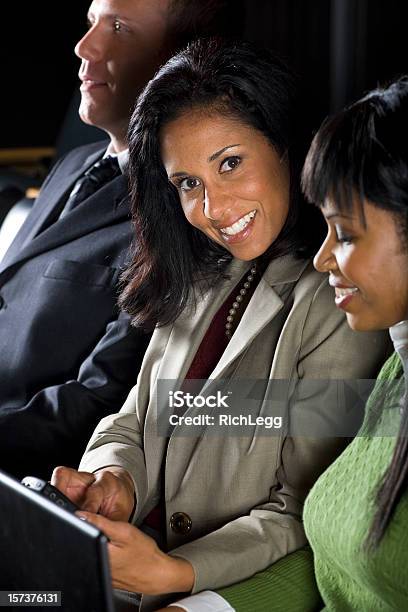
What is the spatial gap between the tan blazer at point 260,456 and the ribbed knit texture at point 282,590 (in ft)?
0.05

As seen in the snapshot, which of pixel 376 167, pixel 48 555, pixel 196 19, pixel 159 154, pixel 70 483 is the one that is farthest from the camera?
pixel 196 19

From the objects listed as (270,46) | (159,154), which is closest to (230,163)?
(159,154)

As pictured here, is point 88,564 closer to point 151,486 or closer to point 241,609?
point 241,609

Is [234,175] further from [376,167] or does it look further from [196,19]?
[196,19]

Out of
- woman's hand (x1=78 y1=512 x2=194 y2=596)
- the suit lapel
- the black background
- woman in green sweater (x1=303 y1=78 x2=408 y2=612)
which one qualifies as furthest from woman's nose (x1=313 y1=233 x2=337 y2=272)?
the black background

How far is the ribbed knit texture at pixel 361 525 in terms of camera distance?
1.05m

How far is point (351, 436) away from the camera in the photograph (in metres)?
1.30

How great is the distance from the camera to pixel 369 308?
3.58ft

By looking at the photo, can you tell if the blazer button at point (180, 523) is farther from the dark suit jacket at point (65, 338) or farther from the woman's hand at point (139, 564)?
the dark suit jacket at point (65, 338)

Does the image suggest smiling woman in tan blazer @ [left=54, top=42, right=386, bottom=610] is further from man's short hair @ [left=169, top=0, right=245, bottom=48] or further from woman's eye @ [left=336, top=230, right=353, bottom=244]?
man's short hair @ [left=169, top=0, right=245, bottom=48]

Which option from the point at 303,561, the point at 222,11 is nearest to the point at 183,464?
the point at 303,561

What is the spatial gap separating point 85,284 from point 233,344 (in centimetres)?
48

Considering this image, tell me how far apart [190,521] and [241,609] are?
0.62ft

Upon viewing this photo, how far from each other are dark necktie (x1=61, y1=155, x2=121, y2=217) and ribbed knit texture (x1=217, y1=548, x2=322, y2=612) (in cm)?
93
